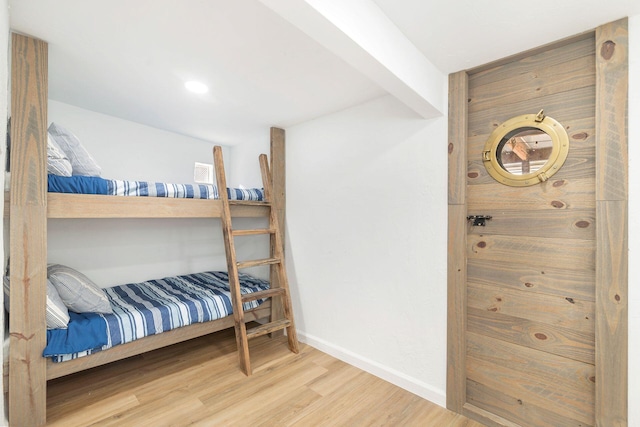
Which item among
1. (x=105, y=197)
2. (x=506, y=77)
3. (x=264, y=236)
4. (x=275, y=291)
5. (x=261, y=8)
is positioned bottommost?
(x=275, y=291)

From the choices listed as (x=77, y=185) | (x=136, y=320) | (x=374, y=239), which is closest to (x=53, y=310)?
(x=136, y=320)

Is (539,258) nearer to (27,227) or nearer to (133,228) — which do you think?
(27,227)

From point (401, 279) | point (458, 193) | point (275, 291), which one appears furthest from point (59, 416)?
point (458, 193)

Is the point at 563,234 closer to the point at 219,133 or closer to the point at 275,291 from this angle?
the point at 275,291

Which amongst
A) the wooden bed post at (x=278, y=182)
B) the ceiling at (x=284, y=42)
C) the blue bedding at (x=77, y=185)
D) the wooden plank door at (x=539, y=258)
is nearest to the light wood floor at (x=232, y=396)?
the wooden plank door at (x=539, y=258)

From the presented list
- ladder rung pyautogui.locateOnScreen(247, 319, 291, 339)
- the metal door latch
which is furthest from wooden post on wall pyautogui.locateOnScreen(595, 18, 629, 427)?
ladder rung pyautogui.locateOnScreen(247, 319, 291, 339)

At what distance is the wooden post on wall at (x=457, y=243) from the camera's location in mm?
1710

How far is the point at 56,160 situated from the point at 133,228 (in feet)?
4.18

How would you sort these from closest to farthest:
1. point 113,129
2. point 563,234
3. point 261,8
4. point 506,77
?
point 261,8 → point 563,234 → point 506,77 → point 113,129

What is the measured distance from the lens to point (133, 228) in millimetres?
2764

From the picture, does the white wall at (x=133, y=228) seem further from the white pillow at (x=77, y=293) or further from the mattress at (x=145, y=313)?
the white pillow at (x=77, y=293)

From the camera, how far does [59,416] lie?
5.35 ft
